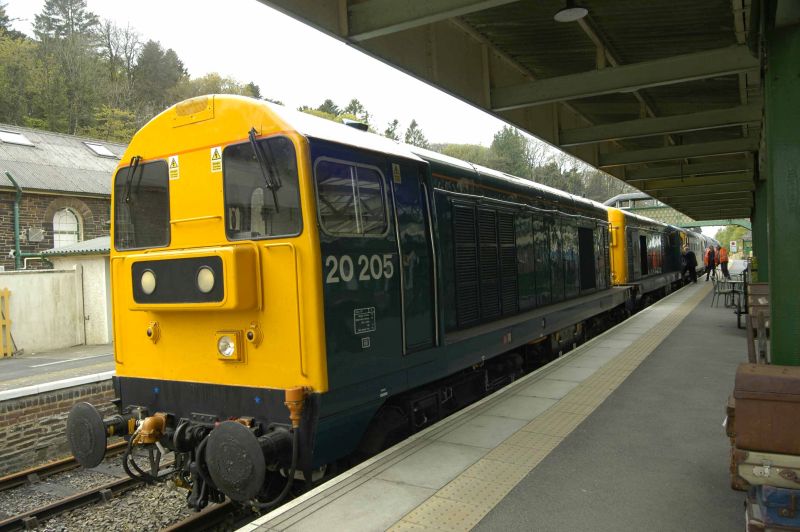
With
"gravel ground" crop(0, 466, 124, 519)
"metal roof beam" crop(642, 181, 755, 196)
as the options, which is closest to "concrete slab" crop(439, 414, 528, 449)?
"gravel ground" crop(0, 466, 124, 519)

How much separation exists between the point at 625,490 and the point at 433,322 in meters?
2.16

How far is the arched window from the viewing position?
2070 centimetres

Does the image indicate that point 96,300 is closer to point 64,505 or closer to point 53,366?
point 53,366

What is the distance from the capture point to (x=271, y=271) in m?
4.16

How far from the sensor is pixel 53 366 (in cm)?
1233

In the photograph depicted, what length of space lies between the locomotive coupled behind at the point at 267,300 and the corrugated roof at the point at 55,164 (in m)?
18.5

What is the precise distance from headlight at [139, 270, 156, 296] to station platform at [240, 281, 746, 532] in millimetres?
2058

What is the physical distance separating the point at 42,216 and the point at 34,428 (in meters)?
14.5

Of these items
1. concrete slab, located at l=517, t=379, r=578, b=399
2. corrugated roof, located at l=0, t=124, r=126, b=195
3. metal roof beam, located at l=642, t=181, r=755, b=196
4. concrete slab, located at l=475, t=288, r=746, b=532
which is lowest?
concrete slab, located at l=475, t=288, r=746, b=532

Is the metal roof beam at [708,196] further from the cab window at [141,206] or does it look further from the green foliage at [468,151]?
the green foliage at [468,151]

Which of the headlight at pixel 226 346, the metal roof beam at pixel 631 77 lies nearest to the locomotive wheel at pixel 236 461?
the headlight at pixel 226 346

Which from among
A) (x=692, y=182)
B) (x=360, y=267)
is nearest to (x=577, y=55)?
(x=360, y=267)

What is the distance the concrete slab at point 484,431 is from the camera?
524cm

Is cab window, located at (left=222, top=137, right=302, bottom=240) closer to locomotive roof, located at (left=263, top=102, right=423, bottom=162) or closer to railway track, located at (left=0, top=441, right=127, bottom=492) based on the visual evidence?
locomotive roof, located at (left=263, top=102, right=423, bottom=162)
